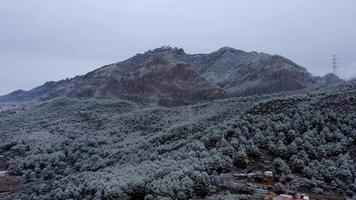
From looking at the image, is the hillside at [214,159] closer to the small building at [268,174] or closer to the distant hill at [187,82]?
the small building at [268,174]

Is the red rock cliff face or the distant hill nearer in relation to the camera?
the distant hill

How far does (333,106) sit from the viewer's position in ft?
68.9

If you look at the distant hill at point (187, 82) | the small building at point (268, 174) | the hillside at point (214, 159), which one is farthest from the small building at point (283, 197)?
the distant hill at point (187, 82)

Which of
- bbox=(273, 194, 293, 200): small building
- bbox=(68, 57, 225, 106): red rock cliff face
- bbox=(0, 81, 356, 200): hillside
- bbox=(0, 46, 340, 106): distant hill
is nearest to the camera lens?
bbox=(273, 194, 293, 200): small building

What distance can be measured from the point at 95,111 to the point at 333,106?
34502 millimetres

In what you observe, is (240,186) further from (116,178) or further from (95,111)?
(95,111)

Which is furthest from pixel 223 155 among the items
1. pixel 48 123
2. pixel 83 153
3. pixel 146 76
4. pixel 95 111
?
pixel 146 76

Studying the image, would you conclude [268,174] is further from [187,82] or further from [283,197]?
[187,82]

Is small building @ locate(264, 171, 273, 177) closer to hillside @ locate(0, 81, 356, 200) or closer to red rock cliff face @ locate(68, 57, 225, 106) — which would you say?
hillside @ locate(0, 81, 356, 200)

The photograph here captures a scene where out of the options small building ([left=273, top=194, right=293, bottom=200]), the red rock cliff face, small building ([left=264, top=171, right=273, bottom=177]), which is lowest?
small building ([left=273, top=194, right=293, bottom=200])

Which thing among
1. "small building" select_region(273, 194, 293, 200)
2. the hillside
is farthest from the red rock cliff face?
"small building" select_region(273, 194, 293, 200)

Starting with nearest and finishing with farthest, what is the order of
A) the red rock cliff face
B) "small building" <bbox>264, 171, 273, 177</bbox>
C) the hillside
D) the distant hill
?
the hillside < "small building" <bbox>264, 171, 273, 177</bbox> < the distant hill < the red rock cliff face

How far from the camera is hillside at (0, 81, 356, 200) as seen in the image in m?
13.2

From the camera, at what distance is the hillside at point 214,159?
13.2m
